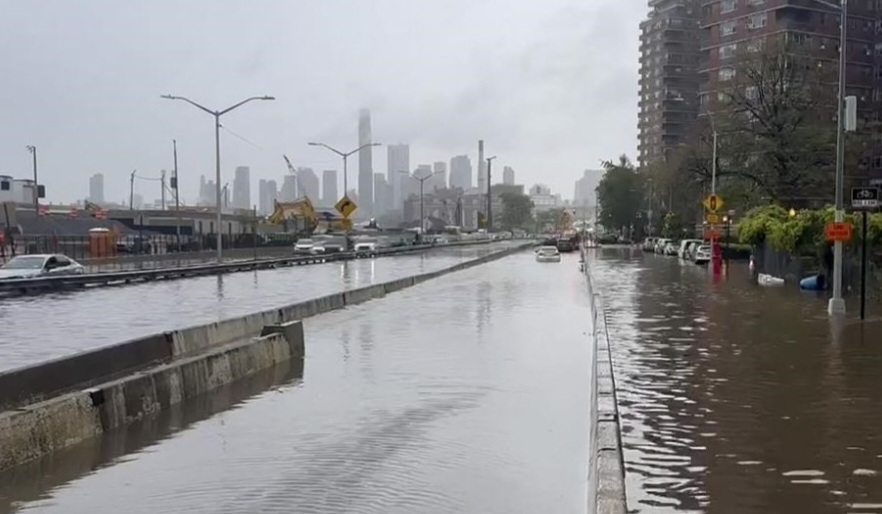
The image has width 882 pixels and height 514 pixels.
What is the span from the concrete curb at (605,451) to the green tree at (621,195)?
128 meters

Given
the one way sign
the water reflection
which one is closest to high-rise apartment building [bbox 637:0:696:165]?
the one way sign

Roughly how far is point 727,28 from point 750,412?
108711 millimetres

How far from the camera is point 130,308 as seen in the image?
2897 cm

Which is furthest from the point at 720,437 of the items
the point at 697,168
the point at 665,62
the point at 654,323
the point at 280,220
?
the point at 665,62

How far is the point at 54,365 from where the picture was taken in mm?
13680

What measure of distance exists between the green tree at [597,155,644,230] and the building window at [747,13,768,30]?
1387 inches

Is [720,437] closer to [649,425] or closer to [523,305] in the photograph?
[649,425]

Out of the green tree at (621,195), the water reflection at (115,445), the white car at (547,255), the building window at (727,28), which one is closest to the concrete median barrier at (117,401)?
the water reflection at (115,445)

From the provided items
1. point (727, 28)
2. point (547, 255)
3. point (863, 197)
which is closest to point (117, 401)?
point (863, 197)

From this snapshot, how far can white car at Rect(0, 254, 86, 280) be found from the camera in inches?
1480

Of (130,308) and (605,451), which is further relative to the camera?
(130,308)

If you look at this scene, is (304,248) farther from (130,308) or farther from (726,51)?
(726,51)

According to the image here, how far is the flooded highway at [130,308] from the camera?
66.0ft

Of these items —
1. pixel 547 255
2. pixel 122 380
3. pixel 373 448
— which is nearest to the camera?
pixel 373 448
